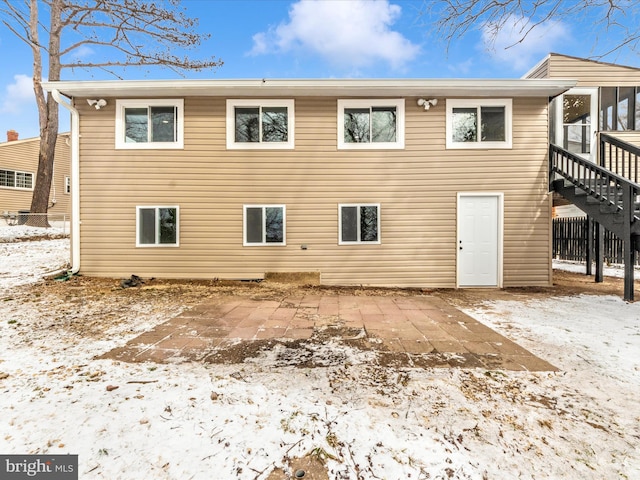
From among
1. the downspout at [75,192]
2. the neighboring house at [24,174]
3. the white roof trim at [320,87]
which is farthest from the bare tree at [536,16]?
the neighboring house at [24,174]

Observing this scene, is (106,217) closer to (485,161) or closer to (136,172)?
(136,172)

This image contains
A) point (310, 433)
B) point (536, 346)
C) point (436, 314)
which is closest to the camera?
point (310, 433)

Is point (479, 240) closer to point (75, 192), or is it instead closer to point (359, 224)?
point (359, 224)

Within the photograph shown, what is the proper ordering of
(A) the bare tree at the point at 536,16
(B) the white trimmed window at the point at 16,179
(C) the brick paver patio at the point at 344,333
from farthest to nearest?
(B) the white trimmed window at the point at 16,179, (A) the bare tree at the point at 536,16, (C) the brick paver patio at the point at 344,333

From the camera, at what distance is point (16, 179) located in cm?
1630

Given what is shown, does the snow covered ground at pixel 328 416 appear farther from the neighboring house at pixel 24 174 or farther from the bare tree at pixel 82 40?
the neighboring house at pixel 24 174

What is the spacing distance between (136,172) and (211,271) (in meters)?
2.90

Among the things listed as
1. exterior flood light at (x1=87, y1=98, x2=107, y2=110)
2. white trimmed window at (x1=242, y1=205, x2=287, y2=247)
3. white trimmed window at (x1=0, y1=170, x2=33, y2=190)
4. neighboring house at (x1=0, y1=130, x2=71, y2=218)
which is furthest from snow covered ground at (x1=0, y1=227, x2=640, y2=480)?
white trimmed window at (x1=0, y1=170, x2=33, y2=190)

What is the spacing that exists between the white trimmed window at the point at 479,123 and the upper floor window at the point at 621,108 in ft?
10.4

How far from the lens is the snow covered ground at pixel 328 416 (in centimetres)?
163

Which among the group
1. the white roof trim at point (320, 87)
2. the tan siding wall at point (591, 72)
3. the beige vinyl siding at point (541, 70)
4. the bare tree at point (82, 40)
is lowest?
the white roof trim at point (320, 87)

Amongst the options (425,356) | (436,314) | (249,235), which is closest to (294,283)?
(249,235)

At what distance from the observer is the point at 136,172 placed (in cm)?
672

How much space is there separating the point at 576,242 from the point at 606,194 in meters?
5.32
